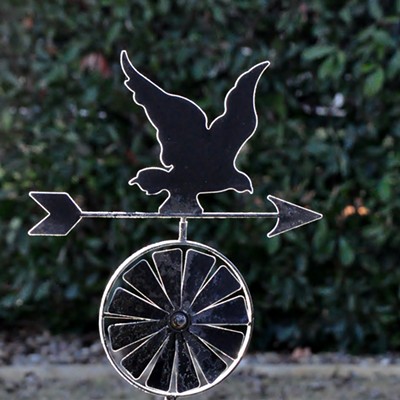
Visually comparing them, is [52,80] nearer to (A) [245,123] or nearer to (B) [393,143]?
(B) [393,143]

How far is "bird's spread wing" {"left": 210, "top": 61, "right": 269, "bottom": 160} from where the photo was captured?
2465 millimetres

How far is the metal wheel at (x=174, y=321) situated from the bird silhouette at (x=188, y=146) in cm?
15

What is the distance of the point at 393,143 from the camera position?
13.4ft

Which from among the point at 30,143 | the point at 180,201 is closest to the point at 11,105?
the point at 30,143

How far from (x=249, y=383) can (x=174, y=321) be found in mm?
1570

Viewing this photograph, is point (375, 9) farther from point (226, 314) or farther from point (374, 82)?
point (226, 314)

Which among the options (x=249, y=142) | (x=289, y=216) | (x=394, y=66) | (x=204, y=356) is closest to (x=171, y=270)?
(x=204, y=356)

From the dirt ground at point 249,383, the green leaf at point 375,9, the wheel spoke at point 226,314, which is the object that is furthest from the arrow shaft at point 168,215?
the green leaf at point 375,9

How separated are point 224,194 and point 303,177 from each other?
0.36 metres

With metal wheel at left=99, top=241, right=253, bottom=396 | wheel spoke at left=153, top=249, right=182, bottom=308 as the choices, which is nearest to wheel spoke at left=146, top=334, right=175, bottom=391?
metal wheel at left=99, top=241, right=253, bottom=396

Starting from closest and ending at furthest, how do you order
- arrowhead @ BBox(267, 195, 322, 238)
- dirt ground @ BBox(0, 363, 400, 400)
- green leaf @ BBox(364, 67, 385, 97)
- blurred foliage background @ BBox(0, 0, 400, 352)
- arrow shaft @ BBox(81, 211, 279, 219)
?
arrow shaft @ BBox(81, 211, 279, 219) < arrowhead @ BBox(267, 195, 322, 238) < dirt ground @ BBox(0, 363, 400, 400) < green leaf @ BBox(364, 67, 385, 97) < blurred foliage background @ BBox(0, 0, 400, 352)

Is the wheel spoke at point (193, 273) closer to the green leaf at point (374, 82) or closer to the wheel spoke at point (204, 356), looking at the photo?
the wheel spoke at point (204, 356)

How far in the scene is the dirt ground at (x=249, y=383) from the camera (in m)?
3.75

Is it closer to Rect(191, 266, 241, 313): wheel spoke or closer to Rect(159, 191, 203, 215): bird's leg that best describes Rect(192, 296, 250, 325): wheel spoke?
Rect(191, 266, 241, 313): wheel spoke
